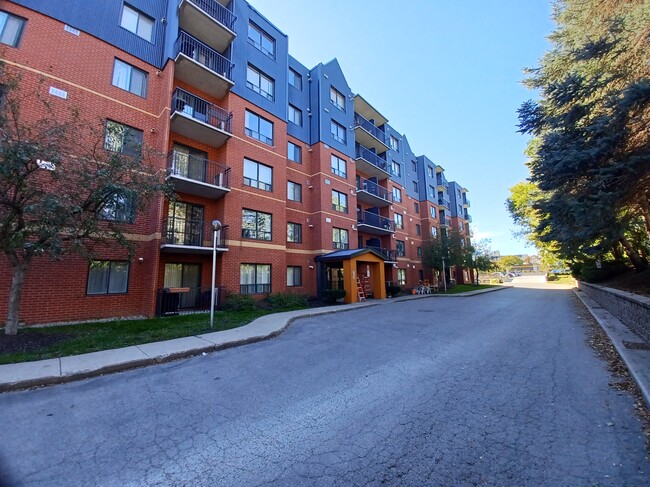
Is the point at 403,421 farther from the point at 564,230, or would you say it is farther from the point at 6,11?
the point at 6,11

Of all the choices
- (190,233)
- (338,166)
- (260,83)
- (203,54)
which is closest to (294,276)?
(190,233)

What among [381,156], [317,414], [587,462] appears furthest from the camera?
[381,156]

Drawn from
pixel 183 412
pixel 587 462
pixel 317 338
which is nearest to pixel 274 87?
pixel 317 338

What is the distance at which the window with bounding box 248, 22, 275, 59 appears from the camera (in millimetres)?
18156

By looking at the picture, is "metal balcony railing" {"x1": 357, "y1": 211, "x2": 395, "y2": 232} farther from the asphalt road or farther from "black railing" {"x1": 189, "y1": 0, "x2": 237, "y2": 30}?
the asphalt road

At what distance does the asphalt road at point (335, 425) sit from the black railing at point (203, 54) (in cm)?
1518

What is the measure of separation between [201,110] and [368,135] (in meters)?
16.2

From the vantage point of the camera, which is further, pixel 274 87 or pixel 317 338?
pixel 274 87

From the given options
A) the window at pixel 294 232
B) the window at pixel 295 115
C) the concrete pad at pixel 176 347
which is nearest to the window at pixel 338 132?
the window at pixel 295 115

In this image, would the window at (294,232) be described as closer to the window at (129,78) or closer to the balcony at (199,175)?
the balcony at (199,175)

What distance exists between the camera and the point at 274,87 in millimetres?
18953

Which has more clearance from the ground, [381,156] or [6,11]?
[381,156]

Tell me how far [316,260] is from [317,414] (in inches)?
644

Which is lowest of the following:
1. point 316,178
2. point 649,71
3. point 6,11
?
point 649,71
